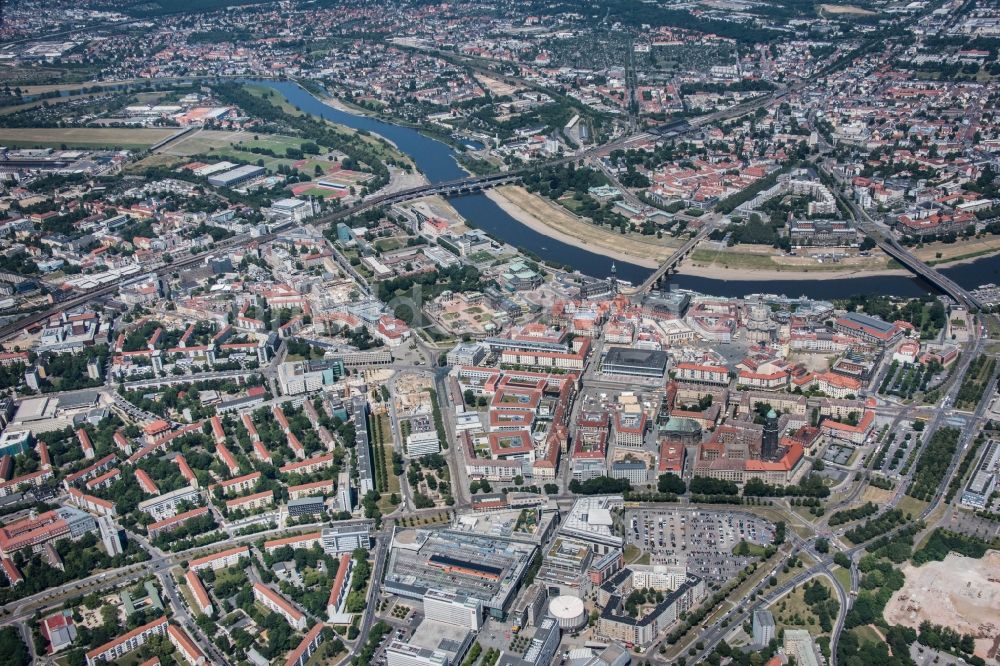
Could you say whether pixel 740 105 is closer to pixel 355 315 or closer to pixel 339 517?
pixel 355 315

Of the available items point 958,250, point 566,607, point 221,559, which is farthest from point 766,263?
point 221,559

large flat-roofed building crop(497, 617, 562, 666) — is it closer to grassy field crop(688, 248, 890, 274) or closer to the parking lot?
the parking lot

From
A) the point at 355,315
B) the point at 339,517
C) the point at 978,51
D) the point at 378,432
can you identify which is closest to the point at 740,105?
the point at 978,51

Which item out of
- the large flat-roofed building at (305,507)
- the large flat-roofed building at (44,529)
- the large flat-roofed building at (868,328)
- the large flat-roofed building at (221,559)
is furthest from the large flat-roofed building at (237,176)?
the large flat-roofed building at (221,559)

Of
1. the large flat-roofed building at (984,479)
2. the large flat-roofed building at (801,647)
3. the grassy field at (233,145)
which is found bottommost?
the grassy field at (233,145)

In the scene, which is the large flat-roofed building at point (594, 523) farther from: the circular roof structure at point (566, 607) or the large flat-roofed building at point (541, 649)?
the large flat-roofed building at point (541, 649)

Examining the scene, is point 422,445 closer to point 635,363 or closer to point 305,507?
point 305,507
